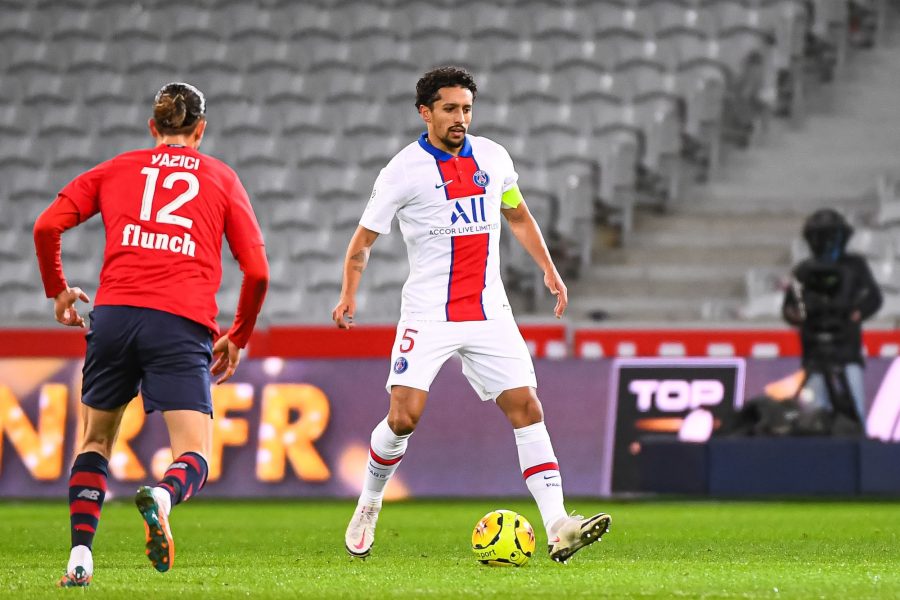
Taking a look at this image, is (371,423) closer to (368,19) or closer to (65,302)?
(65,302)

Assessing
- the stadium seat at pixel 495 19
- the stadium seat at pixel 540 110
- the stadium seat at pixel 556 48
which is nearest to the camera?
the stadium seat at pixel 540 110

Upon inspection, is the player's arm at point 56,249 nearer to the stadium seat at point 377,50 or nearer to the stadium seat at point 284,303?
the stadium seat at point 284,303

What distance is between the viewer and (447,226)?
621 cm

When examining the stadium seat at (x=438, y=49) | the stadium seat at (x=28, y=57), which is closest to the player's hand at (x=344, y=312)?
the stadium seat at (x=438, y=49)

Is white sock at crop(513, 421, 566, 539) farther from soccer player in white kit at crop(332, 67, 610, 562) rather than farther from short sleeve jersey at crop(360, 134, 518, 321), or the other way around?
short sleeve jersey at crop(360, 134, 518, 321)

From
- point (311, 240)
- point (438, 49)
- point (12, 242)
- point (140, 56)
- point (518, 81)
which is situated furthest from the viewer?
point (140, 56)

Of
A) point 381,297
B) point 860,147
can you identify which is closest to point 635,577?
point 381,297

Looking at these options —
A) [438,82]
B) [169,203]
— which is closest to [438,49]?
[438,82]

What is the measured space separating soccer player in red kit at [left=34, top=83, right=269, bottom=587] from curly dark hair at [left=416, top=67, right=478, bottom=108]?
45.8 inches

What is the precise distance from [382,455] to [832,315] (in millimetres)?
5525

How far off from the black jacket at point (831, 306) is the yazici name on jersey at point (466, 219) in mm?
5359

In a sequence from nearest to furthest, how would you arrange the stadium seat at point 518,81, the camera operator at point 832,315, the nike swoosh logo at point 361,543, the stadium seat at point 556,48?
the nike swoosh logo at point 361,543, the camera operator at point 832,315, the stadium seat at point 518,81, the stadium seat at point 556,48

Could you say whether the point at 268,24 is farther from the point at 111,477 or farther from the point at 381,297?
the point at 111,477

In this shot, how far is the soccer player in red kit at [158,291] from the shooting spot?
16.8ft
